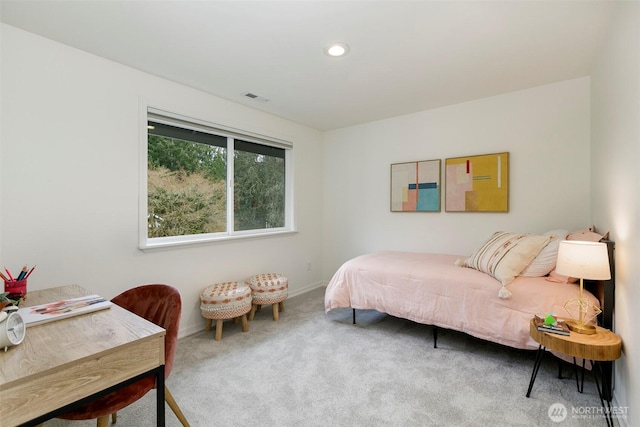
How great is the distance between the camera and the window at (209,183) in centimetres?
279

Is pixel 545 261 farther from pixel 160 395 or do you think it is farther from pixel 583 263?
pixel 160 395

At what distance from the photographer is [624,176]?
5.40ft

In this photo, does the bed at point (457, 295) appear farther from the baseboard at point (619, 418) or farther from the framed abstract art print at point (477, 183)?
the framed abstract art print at point (477, 183)

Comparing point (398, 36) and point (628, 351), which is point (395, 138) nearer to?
point (398, 36)

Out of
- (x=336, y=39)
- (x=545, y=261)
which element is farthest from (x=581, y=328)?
(x=336, y=39)

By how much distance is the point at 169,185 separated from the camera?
2896 millimetres

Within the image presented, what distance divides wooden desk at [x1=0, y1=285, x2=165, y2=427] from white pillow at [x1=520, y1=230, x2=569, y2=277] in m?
2.58

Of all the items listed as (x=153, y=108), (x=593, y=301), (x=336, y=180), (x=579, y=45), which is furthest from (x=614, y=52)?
(x=153, y=108)

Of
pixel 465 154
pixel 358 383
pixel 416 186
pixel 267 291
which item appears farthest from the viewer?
pixel 416 186

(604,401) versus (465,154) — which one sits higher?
(465,154)

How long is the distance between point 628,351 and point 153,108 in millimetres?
3740

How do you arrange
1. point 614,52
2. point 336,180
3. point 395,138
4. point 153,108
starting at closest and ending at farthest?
point 614,52, point 153,108, point 395,138, point 336,180

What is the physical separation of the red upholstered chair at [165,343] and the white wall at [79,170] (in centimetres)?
84

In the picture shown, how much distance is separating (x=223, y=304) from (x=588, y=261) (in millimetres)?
2715
